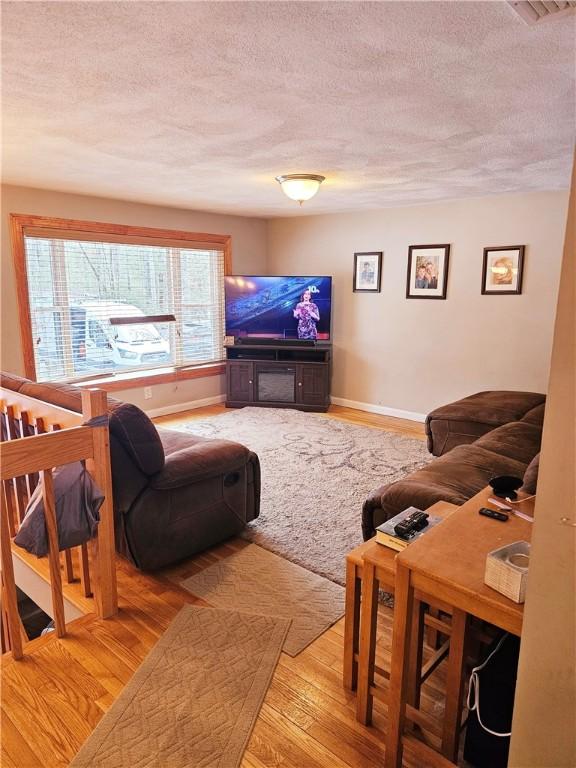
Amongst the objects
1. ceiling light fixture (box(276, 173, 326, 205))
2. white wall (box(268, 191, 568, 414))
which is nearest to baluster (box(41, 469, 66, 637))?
ceiling light fixture (box(276, 173, 326, 205))

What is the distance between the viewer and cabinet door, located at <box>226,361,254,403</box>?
20.0 feet

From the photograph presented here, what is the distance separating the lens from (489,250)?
4875mm

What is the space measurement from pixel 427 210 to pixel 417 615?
456cm

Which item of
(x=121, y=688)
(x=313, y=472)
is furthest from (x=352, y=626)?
(x=313, y=472)

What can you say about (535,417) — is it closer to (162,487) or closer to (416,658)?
(416,658)

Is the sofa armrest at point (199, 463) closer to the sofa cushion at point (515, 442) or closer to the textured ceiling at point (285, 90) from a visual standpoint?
the sofa cushion at point (515, 442)

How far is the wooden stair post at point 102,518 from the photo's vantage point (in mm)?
2143

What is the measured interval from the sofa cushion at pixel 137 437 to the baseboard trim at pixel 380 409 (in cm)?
378

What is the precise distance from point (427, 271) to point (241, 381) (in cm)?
250

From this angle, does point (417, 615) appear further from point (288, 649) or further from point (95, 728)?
point (95, 728)

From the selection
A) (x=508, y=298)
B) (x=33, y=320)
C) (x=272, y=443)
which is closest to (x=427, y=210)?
(x=508, y=298)

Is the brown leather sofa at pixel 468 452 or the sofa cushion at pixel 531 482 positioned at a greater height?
the sofa cushion at pixel 531 482

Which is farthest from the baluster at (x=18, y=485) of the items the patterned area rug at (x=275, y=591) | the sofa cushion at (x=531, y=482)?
the sofa cushion at (x=531, y=482)

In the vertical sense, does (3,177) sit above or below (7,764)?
above
